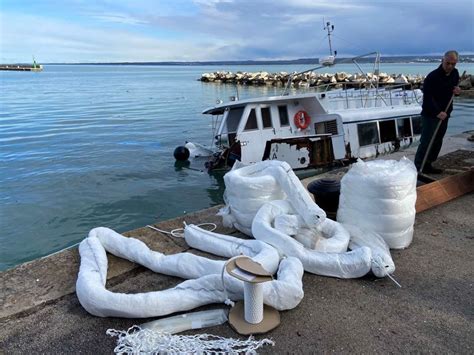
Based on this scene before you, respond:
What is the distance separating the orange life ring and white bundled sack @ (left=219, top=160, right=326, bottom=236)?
28.2 feet

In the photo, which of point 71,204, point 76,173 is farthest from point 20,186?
point 71,204

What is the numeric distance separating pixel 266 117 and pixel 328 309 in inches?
387

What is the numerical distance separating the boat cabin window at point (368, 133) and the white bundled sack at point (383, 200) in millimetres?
8536

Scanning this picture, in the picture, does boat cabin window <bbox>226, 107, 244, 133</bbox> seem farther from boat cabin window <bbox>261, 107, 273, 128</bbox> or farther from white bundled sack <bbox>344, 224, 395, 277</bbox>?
white bundled sack <bbox>344, 224, 395, 277</bbox>

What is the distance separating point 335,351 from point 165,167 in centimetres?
1285

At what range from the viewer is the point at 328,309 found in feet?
10.2

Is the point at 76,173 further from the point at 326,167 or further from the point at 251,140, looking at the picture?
the point at 326,167

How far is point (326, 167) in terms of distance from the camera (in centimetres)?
1208

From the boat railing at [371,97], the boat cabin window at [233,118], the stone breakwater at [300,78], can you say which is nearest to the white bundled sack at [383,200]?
the boat cabin window at [233,118]

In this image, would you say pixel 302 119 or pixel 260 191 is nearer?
pixel 260 191

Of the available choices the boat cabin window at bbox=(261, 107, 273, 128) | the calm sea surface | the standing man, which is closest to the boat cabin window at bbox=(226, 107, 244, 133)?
the boat cabin window at bbox=(261, 107, 273, 128)

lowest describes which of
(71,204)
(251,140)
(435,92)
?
(71,204)

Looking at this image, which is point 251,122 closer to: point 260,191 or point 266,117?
point 266,117

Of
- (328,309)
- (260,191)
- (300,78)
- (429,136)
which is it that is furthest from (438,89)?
(300,78)
